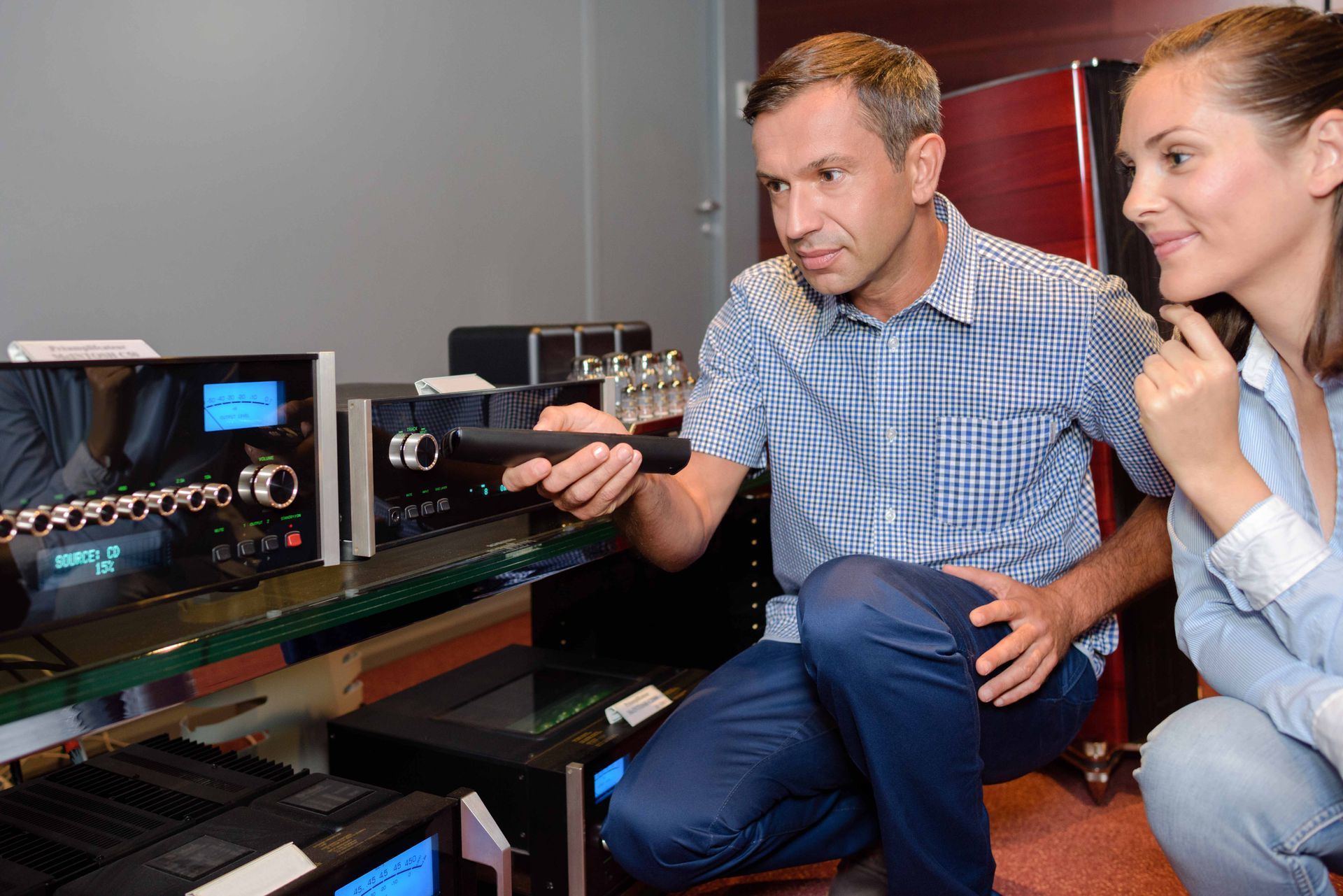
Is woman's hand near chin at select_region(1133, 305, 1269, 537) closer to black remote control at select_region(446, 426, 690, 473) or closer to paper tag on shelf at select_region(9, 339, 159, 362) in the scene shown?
black remote control at select_region(446, 426, 690, 473)

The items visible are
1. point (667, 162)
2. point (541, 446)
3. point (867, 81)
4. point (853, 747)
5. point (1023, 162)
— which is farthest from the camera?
point (667, 162)

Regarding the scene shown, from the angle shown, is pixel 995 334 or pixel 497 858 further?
pixel 995 334

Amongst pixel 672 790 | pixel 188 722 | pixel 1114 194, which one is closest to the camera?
pixel 672 790

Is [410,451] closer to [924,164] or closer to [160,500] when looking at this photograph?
[160,500]

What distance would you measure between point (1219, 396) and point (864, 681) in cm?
44

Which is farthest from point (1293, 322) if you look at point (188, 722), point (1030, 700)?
point (188, 722)

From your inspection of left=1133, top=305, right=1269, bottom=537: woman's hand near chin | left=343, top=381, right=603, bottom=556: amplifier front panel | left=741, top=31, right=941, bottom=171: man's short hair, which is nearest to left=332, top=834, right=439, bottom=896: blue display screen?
left=343, top=381, right=603, bottom=556: amplifier front panel

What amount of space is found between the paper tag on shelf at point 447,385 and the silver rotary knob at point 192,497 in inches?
11.1

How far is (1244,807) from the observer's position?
0.97 m

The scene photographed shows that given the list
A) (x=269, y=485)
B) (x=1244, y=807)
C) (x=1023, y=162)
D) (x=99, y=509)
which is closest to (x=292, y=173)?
(x=1023, y=162)

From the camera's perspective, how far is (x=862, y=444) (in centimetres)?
146

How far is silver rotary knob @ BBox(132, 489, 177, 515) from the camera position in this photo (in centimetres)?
84

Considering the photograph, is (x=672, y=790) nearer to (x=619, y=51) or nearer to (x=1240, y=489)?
(x=1240, y=489)

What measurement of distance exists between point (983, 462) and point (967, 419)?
59 millimetres
